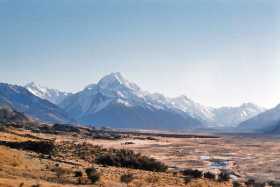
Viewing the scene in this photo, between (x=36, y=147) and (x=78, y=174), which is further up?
(x=36, y=147)

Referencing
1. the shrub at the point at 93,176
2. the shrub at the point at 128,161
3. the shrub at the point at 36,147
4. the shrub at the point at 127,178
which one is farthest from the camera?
the shrub at the point at 36,147

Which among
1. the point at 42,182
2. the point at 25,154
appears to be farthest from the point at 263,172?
the point at 42,182

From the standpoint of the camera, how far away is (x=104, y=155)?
58.7 m

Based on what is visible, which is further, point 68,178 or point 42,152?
point 42,152

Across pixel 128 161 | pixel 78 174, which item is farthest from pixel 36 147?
pixel 78 174

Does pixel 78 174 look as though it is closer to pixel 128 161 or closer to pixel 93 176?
pixel 93 176

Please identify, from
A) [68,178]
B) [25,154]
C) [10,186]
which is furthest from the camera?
[25,154]

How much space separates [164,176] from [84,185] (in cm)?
1248

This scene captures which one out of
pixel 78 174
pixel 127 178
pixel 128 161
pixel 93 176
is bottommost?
pixel 127 178

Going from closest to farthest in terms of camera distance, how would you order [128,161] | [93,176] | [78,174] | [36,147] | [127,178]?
[93,176] → [78,174] → [127,178] → [36,147] → [128,161]

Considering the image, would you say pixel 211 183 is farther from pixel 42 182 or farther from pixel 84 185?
pixel 42 182

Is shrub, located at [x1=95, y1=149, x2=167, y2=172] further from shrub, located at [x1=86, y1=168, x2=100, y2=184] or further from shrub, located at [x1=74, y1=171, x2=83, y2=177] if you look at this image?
shrub, located at [x1=86, y1=168, x2=100, y2=184]

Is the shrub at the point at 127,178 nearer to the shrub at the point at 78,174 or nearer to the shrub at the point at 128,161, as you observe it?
the shrub at the point at 78,174

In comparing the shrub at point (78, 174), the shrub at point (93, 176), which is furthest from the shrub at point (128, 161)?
the shrub at point (93, 176)
